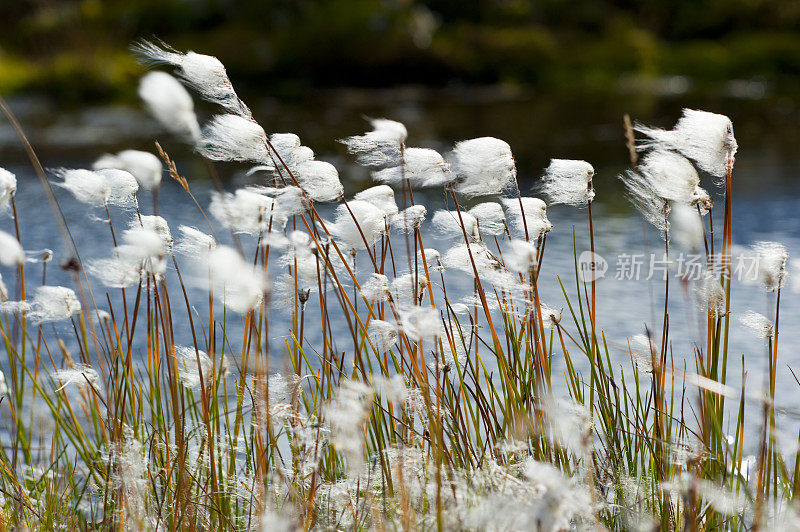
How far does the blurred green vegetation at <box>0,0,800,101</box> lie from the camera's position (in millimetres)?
12461

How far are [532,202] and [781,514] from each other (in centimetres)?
64

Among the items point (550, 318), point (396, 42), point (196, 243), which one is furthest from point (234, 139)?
point (396, 42)

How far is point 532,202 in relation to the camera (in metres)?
1.32

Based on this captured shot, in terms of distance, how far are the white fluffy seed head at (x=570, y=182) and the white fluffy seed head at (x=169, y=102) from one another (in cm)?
55

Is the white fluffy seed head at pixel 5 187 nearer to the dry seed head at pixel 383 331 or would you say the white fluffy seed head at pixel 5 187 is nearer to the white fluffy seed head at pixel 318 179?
the white fluffy seed head at pixel 318 179

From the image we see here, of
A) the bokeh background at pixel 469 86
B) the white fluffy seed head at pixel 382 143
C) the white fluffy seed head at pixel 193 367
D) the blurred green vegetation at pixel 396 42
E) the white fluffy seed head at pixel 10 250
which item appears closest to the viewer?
the white fluffy seed head at pixel 10 250

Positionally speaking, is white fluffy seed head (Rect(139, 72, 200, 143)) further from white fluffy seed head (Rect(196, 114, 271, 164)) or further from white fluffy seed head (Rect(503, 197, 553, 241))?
white fluffy seed head (Rect(503, 197, 553, 241))

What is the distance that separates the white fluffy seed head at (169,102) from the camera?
1.02 m

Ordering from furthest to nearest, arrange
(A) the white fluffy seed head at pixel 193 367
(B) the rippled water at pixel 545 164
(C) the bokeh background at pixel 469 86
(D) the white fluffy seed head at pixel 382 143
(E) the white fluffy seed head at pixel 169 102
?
(C) the bokeh background at pixel 469 86 < (B) the rippled water at pixel 545 164 < (A) the white fluffy seed head at pixel 193 367 < (D) the white fluffy seed head at pixel 382 143 < (E) the white fluffy seed head at pixel 169 102

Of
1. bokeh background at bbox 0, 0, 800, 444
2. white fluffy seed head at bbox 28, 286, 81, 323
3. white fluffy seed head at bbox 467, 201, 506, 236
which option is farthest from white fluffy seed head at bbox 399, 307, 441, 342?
bokeh background at bbox 0, 0, 800, 444

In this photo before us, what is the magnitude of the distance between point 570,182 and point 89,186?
723mm

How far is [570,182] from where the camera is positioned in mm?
1308

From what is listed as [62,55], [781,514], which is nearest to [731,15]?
[62,55]

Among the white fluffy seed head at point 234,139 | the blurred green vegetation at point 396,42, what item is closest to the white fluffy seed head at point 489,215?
the white fluffy seed head at point 234,139
